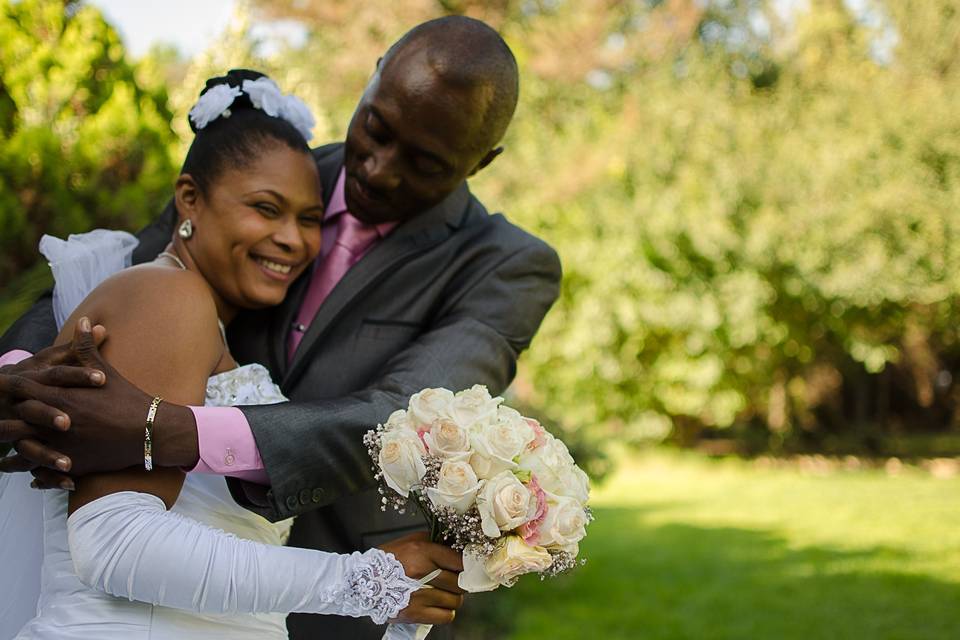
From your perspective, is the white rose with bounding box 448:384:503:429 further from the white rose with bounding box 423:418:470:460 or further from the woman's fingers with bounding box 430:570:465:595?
the woman's fingers with bounding box 430:570:465:595

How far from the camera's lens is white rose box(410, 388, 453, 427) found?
2193mm

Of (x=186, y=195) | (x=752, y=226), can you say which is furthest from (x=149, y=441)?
(x=752, y=226)

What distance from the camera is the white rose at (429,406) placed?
2193 mm

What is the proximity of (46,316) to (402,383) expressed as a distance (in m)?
1.01

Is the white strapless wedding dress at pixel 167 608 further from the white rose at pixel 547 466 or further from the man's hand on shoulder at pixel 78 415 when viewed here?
the white rose at pixel 547 466

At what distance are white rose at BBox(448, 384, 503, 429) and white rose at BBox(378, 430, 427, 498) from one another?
4.0 inches

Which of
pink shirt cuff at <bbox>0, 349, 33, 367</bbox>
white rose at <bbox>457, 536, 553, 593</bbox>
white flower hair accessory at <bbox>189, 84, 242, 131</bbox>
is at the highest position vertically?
white flower hair accessory at <bbox>189, 84, 242, 131</bbox>

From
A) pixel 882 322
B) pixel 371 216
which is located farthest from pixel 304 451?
pixel 882 322

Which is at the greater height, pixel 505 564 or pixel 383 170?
pixel 383 170

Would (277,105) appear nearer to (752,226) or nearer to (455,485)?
(455,485)

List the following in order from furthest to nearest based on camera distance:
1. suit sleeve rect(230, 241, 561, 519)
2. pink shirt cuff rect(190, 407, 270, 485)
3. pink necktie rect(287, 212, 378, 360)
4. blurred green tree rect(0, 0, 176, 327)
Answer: blurred green tree rect(0, 0, 176, 327) < pink necktie rect(287, 212, 378, 360) < suit sleeve rect(230, 241, 561, 519) < pink shirt cuff rect(190, 407, 270, 485)

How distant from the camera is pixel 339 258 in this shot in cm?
304

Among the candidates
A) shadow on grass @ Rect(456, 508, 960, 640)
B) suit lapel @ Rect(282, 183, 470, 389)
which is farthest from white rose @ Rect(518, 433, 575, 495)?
shadow on grass @ Rect(456, 508, 960, 640)

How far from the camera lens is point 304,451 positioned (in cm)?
239
